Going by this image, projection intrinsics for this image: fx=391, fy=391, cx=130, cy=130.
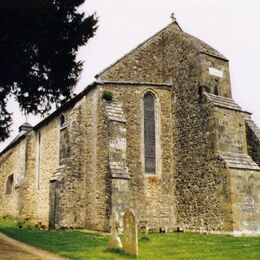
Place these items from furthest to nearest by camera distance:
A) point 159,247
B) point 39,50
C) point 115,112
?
point 115,112, point 159,247, point 39,50

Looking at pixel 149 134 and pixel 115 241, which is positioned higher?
pixel 149 134

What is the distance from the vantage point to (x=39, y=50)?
42.0ft

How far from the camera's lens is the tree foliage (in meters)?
11.8

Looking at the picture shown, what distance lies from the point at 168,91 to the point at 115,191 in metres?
7.19

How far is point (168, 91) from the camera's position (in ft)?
71.4

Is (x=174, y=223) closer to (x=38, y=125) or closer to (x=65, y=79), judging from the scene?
(x=65, y=79)

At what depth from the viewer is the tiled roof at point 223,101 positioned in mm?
18767

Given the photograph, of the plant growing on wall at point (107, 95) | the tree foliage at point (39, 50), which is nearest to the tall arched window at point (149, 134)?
the plant growing on wall at point (107, 95)

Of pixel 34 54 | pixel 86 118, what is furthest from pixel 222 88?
pixel 34 54

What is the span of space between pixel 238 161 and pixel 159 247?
256 inches

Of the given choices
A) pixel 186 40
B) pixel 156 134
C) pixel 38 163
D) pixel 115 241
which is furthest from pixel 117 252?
pixel 38 163

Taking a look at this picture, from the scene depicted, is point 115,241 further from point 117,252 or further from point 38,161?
point 38,161

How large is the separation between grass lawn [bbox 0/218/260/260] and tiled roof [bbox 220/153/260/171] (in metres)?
3.18

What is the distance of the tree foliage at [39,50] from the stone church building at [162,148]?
5134 mm
